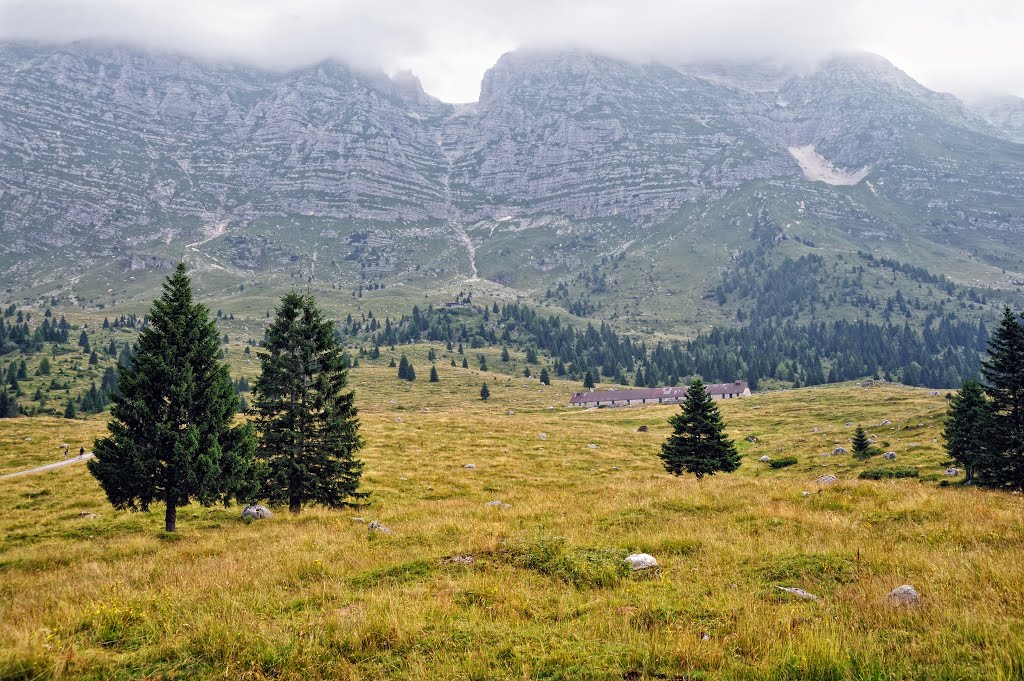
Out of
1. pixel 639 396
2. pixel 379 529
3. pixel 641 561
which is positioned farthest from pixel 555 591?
pixel 639 396

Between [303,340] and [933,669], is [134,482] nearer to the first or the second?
[303,340]

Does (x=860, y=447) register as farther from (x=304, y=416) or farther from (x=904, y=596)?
(x=304, y=416)

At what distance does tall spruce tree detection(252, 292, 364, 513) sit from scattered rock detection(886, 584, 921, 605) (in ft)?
74.6

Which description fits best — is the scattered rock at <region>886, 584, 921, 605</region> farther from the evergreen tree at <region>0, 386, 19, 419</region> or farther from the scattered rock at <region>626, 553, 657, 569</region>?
the evergreen tree at <region>0, 386, 19, 419</region>

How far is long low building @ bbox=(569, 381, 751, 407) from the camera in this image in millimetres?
143750

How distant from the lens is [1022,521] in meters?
12.0

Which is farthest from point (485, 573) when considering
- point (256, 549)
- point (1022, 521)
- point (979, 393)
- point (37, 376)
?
point (37, 376)

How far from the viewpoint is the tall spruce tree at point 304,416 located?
25.0 metres

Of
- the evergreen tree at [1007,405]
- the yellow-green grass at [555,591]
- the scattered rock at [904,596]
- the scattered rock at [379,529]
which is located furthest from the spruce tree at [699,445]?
the scattered rock at [904,596]

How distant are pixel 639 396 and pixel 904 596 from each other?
14747 cm

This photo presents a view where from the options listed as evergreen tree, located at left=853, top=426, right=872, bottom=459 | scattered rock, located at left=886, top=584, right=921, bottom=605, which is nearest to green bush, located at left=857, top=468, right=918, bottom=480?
evergreen tree, located at left=853, top=426, right=872, bottom=459

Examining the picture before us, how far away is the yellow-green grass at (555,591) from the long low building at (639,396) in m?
122

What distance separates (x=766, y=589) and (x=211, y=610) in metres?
9.66

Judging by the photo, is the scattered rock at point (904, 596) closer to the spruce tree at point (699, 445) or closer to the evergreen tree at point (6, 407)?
the spruce tree at point (699, 445)
